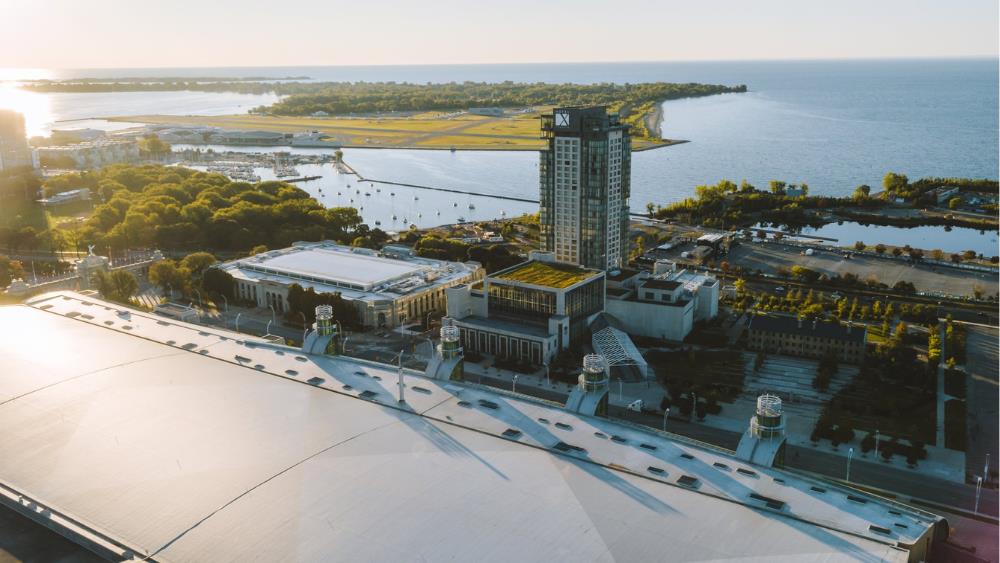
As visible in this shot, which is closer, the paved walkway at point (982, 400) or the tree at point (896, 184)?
the paved walkway at point (982, 400)

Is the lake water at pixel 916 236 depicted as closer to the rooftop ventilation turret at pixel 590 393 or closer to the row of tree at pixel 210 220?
the row of tree at pixel 210 220

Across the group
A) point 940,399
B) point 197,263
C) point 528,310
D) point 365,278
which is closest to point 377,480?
point 528,310

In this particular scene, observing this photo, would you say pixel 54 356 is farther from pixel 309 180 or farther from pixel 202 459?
pixel 309 180

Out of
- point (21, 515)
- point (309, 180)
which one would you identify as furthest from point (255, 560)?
point (309, 180)

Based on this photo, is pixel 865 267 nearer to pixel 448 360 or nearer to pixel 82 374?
pixel 448 360

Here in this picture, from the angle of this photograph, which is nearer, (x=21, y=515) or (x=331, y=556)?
(x=331, y=556)

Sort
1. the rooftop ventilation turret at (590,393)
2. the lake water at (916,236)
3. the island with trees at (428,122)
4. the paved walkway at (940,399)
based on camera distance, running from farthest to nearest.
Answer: the island with trees at (428,122) < the lake water at (916,236) < the paved walkway at (940,399) < the rooftop ventilation turret at (590,393)

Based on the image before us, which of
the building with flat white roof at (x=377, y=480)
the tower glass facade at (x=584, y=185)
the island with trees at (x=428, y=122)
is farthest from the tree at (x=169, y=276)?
the island with trees at (x=428, y=122)
